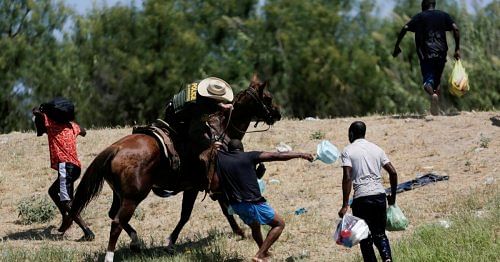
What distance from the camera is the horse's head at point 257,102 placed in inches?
436

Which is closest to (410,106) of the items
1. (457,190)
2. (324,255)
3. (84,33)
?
(84,33)

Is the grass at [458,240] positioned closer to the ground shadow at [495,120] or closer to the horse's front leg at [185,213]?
the horse's front leg at [185,213]

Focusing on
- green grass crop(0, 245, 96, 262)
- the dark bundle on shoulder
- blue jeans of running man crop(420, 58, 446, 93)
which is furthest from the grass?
blue jeans of running man crop(420, 58, 446, 93)

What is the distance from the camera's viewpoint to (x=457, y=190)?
12.6m

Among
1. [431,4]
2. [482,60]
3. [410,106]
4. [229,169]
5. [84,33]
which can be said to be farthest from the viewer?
[84,33]

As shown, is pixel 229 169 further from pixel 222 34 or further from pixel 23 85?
pixel 222 34

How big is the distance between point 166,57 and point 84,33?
4660 millimetres

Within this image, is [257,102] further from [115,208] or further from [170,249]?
[115,208]

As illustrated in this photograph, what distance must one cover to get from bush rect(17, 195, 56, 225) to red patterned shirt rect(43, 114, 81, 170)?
4.97 feet

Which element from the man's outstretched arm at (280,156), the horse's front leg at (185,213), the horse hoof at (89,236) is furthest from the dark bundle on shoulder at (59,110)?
the man's outstretched arm at (280,156)

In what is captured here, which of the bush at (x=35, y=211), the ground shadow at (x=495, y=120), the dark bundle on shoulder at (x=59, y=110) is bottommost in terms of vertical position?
the bush at (x=35, y=211)

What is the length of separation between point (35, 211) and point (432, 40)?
25.0 ft

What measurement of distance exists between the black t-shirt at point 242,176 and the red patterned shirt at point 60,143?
3372 mm

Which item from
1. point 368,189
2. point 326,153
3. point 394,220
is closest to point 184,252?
point 326,153
